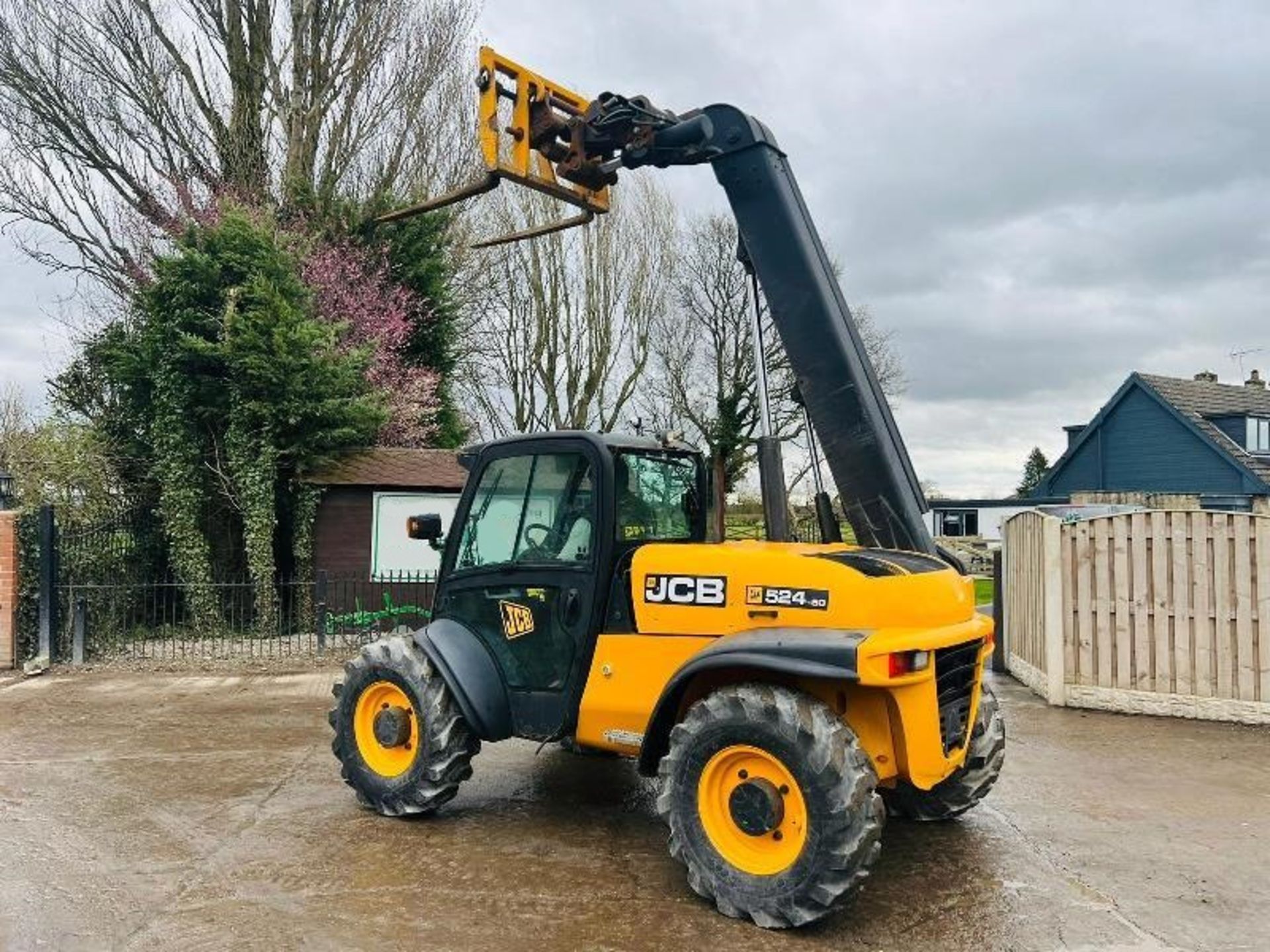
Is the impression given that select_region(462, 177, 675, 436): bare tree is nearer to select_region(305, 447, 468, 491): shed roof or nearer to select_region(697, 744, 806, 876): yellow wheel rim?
select_region(305, 447, 468, 491): shed roof

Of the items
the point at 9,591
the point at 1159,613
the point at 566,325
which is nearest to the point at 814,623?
the point at 1159,613

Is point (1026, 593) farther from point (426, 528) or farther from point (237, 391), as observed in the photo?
point (237, 391)

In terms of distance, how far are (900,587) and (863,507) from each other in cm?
87

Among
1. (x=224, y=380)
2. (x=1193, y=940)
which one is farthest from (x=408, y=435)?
(x=1193, y=940)

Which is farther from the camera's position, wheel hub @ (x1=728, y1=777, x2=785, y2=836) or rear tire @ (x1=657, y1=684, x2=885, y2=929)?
wheel hub @ (x1=728, y1=777, x2=785, y2=836)

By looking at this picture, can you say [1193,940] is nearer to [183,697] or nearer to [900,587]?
[900,587]

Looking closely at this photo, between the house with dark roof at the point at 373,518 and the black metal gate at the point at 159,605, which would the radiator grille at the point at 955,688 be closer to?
the black metal gate at the point at 159,605

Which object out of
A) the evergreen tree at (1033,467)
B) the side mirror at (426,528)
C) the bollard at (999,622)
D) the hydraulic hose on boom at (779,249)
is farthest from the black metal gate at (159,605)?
the evergreen tree at (1033,467)

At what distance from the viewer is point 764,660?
3.98 m

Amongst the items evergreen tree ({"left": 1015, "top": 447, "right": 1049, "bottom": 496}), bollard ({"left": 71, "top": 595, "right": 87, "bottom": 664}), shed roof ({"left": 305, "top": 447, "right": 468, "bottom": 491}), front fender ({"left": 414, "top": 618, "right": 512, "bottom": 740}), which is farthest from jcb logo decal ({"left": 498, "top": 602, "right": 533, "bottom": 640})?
evergreen tree ({"left": 1015, "top": 447, "right": 1049, "bottom": 496})

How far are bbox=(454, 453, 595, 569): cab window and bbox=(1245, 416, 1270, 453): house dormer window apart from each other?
3051cm

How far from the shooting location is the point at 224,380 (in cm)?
1255

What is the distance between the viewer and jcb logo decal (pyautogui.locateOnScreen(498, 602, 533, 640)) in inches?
199

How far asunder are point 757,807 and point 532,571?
1.73m
